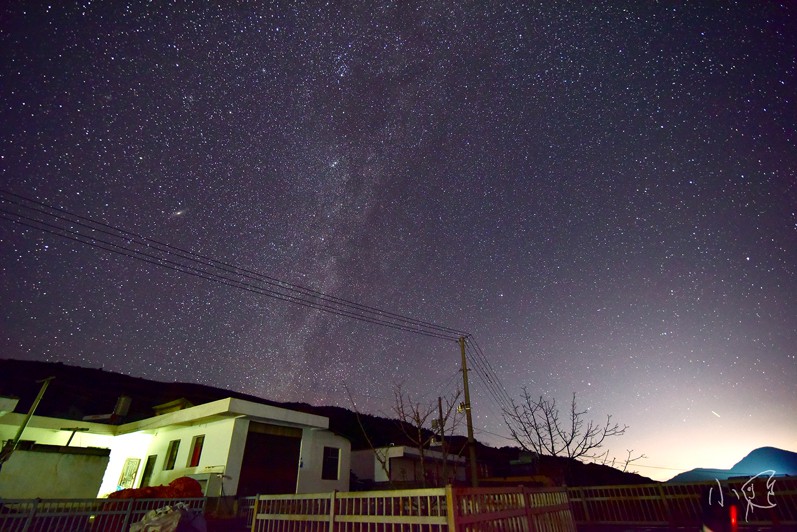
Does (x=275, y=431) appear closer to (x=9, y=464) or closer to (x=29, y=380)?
(x=9, y=464)

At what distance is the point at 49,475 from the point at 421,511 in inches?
828

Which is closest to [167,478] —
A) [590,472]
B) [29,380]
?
[590,472]

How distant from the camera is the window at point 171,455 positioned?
2186 cm

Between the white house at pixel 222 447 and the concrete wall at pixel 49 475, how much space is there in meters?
0.16

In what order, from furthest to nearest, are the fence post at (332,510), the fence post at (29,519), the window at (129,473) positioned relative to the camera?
1. the window at (129,473)
2. the fence post at (29,519)
3. the fence post at (332,510)

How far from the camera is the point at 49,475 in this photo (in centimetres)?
1795

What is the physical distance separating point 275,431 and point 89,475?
9.07 meters

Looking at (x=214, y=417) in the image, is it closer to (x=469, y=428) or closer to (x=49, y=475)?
(x=49, y=475)

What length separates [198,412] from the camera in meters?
19.9

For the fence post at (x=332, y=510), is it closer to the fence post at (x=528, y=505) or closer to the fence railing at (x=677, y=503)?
the fence post at (x=528, y=505)

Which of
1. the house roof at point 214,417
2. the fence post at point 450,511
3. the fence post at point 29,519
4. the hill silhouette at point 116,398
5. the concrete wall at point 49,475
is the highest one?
the hill silhouette at point 116,398

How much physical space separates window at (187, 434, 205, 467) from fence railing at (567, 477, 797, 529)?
60.7 ft

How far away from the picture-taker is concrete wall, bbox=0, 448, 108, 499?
17.4 meters

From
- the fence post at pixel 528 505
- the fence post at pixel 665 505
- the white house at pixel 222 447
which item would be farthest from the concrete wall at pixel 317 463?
the fence post at pixel 528 505
